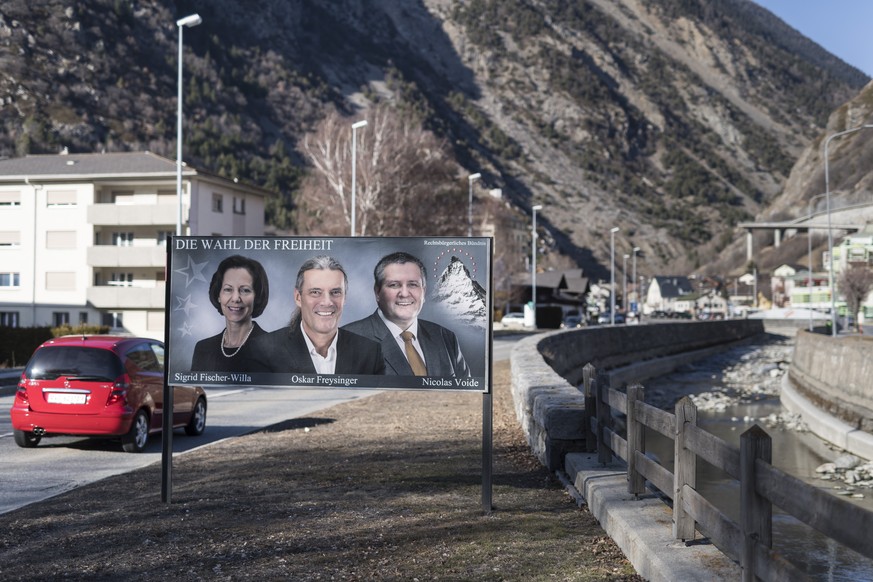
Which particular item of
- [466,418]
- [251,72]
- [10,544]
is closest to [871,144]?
[251,72]

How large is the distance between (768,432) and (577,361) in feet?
51.2

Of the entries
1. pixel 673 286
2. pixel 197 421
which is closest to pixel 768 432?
pixel 197 421

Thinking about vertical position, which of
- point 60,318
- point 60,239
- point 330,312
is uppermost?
point 60,239

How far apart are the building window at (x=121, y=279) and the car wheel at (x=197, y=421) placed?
46668mm

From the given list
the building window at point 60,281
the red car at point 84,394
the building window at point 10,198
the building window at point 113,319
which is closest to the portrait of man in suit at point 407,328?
the red car at point 84,394

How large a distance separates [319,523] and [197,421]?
7264 mm

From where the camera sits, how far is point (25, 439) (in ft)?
43.3

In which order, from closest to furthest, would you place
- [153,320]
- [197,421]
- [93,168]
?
[197,421] → [153,320] → [93,168]

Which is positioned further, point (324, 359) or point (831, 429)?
point (831, 429)

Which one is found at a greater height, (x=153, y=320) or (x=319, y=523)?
(x=153, y=320)

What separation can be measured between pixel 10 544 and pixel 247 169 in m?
132

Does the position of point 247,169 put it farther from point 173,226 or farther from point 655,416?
point 655,416

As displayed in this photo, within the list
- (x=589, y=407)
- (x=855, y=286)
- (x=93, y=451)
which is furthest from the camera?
(x=855, y=286)

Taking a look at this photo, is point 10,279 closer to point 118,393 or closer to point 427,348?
point 118,393
